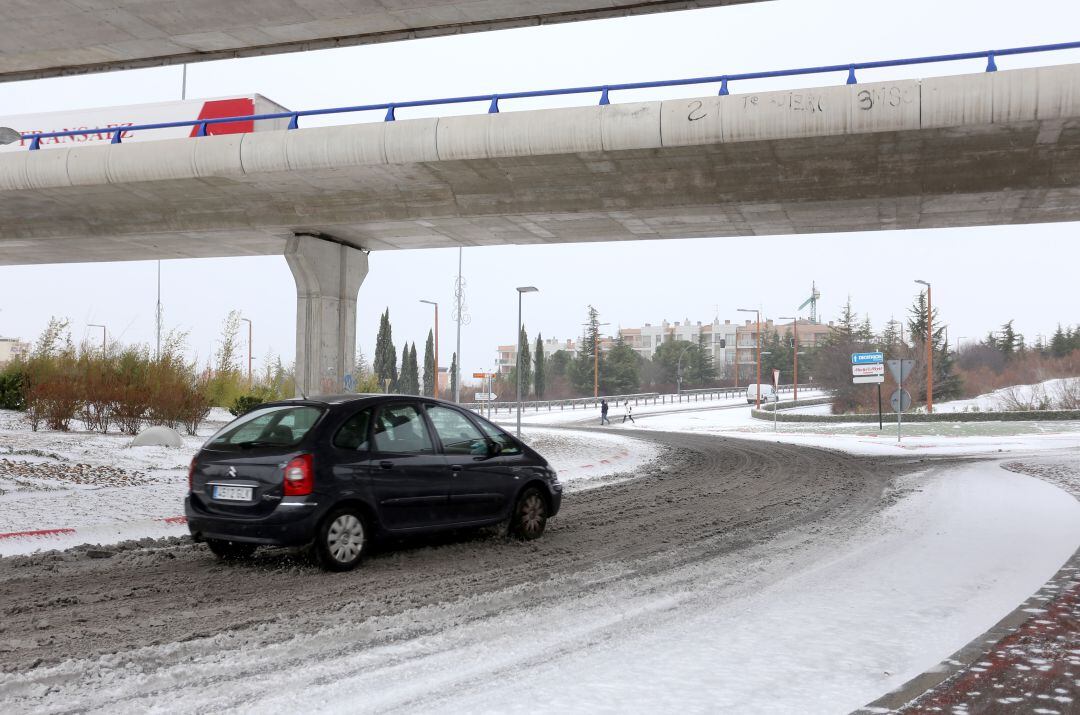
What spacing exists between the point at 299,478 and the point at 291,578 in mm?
836

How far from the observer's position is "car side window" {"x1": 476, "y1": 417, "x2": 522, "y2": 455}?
9359 mm

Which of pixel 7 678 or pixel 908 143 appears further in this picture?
pixel 908 143

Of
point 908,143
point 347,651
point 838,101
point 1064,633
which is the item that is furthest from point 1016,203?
point 347,651

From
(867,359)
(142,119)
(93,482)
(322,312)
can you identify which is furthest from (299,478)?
(867,359)

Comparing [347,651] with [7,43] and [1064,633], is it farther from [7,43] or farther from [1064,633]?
[7,43]

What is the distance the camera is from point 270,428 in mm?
8039

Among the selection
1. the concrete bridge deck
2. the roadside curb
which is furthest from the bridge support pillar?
the roadside curb

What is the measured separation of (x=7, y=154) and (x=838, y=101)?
17.1 metres

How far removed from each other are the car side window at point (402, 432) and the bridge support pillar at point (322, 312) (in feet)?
46.9

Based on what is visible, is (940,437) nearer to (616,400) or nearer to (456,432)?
(456,432)

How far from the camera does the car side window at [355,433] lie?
25.8 ft

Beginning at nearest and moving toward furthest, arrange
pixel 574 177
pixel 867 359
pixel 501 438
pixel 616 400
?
1. pixel 501 438
2. pixel 574 177
3. pixel 867 359
4. pixel 616 400

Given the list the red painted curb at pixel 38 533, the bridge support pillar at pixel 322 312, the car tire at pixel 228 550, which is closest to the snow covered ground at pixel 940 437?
the bridge support pillar at pixel 322 312

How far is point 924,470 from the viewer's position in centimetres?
1909
